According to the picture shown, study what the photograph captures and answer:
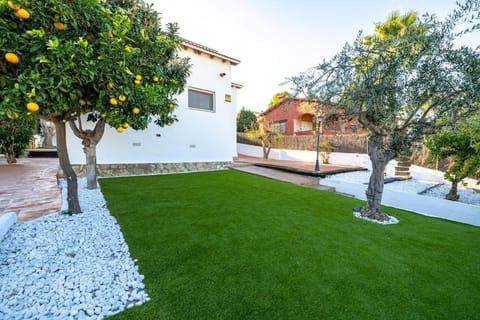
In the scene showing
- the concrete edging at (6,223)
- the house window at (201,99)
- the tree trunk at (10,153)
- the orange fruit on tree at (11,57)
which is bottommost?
the concrete edging at (6,223)

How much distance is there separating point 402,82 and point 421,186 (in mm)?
8815

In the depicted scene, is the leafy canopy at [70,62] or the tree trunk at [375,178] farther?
the tree trunk at [375,178]

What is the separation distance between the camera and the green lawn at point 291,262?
2156 millimetres

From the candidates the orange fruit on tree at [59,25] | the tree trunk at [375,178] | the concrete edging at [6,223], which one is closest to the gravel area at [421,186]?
the tree trunk at [375,178]

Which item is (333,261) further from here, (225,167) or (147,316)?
(225,167)

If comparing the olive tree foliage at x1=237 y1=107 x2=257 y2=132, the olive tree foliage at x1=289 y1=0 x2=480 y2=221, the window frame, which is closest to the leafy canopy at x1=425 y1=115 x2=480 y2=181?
the olive tree foliage at x1=289 y1=0 x2=480 y2=221

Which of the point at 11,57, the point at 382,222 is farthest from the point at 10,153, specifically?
the point at 382,222

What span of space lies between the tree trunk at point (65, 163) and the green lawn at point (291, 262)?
2.45 feet

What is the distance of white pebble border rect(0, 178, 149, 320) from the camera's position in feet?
6.79

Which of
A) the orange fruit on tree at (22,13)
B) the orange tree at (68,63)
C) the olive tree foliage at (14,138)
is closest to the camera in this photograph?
the orange fruit on tree at (22,13)

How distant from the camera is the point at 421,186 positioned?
1027 centimetres

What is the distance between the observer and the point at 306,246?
3465 mm

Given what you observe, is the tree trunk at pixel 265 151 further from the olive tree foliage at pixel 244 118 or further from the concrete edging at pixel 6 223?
the concrete edging at pixel 6 223

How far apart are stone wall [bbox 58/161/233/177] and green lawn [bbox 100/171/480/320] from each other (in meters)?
3.95
